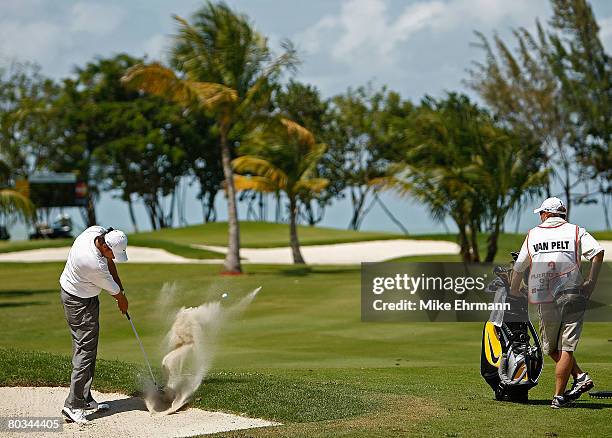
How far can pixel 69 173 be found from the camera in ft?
256

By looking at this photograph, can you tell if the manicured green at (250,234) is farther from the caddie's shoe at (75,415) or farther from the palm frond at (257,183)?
the caddie's shoe at (75,415)

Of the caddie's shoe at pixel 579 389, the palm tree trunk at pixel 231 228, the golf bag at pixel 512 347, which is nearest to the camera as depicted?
the caddie's shoe at pixel 579 389

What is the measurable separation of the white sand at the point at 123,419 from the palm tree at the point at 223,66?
985 inches

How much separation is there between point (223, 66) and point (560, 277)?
2753 cm

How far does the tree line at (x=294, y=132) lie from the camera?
95.7 feet

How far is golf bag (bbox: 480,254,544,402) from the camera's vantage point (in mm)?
11094

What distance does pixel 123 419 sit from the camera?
35.1ft

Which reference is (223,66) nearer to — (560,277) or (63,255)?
(63,255)

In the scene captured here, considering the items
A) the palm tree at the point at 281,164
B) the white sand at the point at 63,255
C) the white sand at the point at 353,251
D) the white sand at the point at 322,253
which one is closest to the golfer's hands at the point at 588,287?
the palm tree at the point at 281,164

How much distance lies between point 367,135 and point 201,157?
Answer: 43.7ft

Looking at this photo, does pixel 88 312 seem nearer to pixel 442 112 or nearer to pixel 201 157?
pixel 442 112

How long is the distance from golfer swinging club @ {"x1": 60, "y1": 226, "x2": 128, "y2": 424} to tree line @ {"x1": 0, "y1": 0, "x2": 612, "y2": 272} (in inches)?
711

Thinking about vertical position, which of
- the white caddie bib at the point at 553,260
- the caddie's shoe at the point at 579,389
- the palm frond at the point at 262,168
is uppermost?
the palm frond at the point at 262,168

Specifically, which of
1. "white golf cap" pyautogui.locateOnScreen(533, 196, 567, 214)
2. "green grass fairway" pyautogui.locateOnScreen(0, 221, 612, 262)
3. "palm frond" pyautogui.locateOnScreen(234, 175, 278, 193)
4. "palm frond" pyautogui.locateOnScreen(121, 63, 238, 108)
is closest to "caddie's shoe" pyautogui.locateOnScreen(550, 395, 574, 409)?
"white golf cap" pyautogui.locateOnScreen(533, 196, 567, 214)
